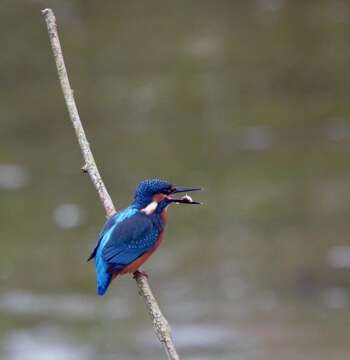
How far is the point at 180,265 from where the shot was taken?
1145 cm

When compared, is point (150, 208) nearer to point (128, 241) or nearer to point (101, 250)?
point (128, 241)

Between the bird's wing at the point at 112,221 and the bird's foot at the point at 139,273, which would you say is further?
the bird's wing at the point at 112,221

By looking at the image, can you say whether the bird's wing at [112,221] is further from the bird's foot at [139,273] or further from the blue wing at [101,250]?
the bird's foot at [139,273]

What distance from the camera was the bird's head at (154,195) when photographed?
3854mm

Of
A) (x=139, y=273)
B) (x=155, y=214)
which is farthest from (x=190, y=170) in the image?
(x=139, y=273)

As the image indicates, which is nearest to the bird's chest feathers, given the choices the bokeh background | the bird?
the bird

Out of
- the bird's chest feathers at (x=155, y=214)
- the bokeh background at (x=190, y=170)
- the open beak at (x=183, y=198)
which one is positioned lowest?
the open beak at (x=183, y=198)

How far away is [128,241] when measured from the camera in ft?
12.7

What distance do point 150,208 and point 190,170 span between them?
9.66 m

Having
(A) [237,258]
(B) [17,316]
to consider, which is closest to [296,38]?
(A) [237,258]

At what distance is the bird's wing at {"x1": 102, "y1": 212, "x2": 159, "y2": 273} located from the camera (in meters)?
3.79

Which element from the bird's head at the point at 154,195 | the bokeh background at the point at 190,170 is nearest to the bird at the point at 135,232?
the bird's head at the point at 154,195

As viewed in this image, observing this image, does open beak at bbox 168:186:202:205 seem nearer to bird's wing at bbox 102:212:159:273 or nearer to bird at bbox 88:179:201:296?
bird at bbox 88:179:201:296

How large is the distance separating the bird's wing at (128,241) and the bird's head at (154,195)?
0.03 meters
